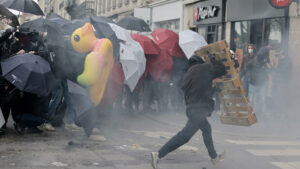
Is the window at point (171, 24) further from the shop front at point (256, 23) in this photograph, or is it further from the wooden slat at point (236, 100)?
the wooden slat at point (236, 100)

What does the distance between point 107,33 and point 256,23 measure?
748 centimetres

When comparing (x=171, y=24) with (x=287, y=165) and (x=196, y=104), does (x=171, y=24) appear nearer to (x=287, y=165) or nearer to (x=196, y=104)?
(x=287, y=165)

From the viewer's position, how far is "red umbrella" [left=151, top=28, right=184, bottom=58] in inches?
415

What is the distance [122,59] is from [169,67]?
7.26 feet

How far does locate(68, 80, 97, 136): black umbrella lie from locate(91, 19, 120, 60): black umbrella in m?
1.88

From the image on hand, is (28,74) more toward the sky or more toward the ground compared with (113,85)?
more toward the sky

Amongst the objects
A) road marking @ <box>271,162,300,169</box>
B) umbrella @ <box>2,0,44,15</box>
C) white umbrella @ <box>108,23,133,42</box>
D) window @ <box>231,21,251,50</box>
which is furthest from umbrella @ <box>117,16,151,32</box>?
road marking @ <box>271,162,300,169</box>

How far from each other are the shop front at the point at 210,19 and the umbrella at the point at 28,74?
36.8ft

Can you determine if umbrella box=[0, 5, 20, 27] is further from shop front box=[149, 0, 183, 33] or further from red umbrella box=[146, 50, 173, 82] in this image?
shop front box=[149, 0, 183, 33]

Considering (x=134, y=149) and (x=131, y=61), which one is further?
(x=131, y=61)

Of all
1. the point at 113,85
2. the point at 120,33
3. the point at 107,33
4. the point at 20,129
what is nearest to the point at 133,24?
the point at 120,33

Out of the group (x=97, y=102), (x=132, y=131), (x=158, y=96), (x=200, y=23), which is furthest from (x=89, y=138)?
(x=200, y=23)

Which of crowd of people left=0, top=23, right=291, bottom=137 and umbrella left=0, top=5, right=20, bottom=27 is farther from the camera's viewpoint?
umbrella left=0, top=5, right=20, bottom=27

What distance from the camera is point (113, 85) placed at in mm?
8234
